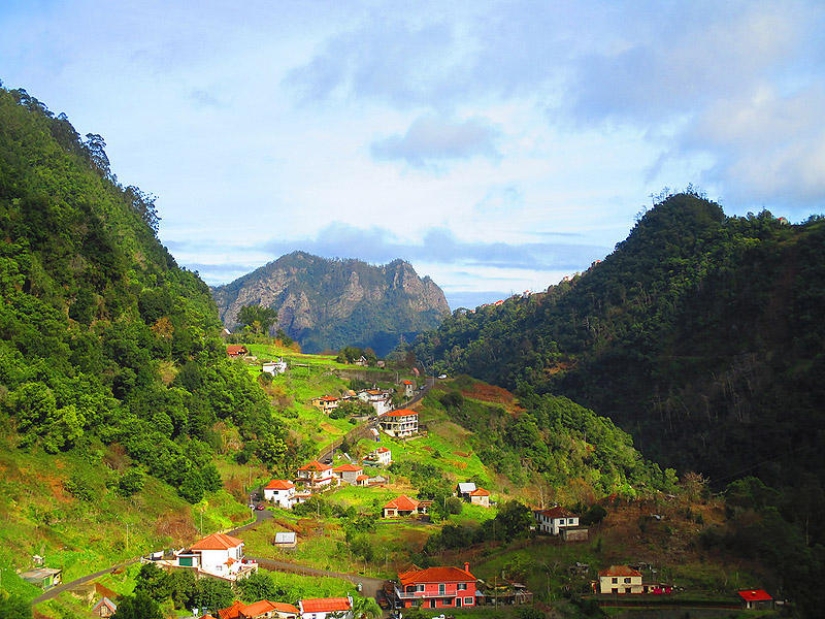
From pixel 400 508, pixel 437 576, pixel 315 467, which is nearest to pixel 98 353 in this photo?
pixel 315 467

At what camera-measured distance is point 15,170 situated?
138 feet

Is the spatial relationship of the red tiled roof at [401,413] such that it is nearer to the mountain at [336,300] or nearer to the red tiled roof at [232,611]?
the red tiled roof at [232,611]

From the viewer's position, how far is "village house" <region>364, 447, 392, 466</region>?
4750cm

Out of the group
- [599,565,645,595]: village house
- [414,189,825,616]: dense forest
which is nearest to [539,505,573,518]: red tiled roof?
[414,189,825,616]: dense forest

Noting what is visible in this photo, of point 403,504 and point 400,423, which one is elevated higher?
point 400,423

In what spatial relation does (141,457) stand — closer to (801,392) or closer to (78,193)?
(78,193)

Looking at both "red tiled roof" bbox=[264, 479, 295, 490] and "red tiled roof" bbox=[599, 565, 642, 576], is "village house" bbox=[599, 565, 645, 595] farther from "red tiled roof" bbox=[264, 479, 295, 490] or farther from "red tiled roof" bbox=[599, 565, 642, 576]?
"red tiled roof" bbox=[264, 479, 295, 490]

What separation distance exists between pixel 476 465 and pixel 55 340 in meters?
28.2

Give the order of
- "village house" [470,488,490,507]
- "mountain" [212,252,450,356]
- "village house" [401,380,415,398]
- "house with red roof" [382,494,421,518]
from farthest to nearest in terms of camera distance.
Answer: "mountain" [212,252,450,356] → "village house" [401,380,415,398] → "village house" [470,488,490,507] → "house with red roof" [382,494,421,518]

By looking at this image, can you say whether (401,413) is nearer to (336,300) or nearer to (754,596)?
(754,596)

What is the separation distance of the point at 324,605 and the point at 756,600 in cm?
1432

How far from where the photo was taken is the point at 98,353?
36719mm

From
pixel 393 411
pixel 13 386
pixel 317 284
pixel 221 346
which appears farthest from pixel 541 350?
pixel 317 284

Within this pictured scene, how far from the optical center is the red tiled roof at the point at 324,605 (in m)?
25.4
